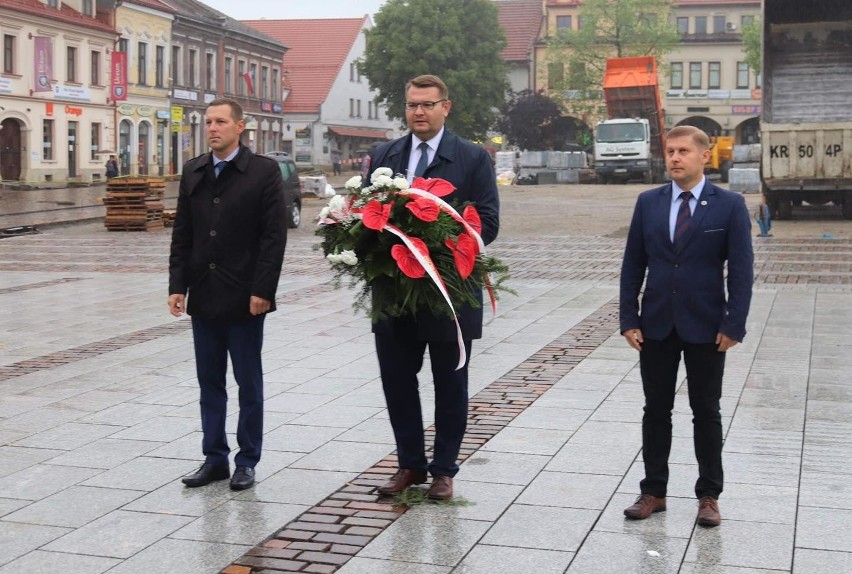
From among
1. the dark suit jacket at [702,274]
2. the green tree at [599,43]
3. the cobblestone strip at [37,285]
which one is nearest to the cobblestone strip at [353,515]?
the dark suit jacket at [702,274]

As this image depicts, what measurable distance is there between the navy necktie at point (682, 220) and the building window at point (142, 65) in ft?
185

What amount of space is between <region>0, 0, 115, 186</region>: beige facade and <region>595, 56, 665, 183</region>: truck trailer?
2071 centimetres

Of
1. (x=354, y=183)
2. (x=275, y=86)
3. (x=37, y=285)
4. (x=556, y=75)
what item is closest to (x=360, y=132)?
(x=275, y=86)

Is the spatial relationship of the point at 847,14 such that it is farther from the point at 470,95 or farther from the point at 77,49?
the point at 470,95

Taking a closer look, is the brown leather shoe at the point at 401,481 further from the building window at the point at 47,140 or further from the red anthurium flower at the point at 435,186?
the building window at the point at 47,140

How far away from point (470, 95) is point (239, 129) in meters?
69.8

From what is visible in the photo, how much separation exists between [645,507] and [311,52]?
87344 mm

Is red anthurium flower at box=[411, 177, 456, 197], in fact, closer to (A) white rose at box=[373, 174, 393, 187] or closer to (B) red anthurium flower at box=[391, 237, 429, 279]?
(A) white rose at box=[373, 174, 393, 187]

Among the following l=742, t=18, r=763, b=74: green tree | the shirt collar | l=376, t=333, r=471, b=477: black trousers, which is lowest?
l=376, t=333, r=471, b=477: black trousers

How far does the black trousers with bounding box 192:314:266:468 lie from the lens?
6.24 meters

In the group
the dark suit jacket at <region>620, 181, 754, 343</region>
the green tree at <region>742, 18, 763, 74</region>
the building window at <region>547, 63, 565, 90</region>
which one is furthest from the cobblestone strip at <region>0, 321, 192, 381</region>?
the building window at <region>547, 63, 565, 90</region>

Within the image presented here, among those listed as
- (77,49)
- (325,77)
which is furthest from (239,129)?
(325,77)

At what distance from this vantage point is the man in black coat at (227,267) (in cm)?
615

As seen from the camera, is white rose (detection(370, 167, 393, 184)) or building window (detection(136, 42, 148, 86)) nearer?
white rose (detection(370, 167, 393, 184))
